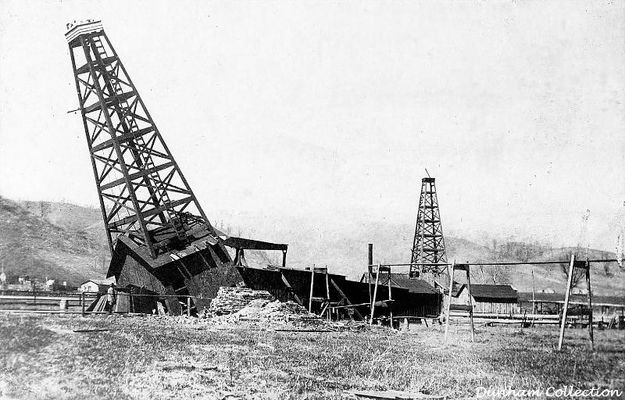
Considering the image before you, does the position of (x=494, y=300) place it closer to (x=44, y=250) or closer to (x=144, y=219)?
(x=144, y=219)

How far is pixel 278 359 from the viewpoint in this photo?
33.9ft

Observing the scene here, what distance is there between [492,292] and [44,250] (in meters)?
62.0

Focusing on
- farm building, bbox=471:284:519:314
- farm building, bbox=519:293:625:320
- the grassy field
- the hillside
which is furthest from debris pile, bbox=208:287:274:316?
the hillside

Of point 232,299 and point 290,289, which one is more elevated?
point 290,289

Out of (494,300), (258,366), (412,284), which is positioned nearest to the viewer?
(258,366)

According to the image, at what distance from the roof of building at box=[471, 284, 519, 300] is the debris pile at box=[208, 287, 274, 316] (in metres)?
38.1

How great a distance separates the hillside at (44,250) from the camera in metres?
69.2

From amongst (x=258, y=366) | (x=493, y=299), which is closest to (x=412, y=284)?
(x=493, y=299)

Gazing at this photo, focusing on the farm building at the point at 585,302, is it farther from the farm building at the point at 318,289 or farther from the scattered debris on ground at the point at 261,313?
the scattered debris on ground at the point at 261,313

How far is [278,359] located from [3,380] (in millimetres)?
4529

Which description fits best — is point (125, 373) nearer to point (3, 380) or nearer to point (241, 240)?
point (3, 380)

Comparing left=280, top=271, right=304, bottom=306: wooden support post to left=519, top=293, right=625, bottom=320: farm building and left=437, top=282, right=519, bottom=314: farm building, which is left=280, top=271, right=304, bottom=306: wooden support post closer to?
left=519, top=293, right=625, bottom=320: farm building

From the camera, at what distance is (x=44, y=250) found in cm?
8006

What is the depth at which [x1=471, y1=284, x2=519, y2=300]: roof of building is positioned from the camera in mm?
53094
